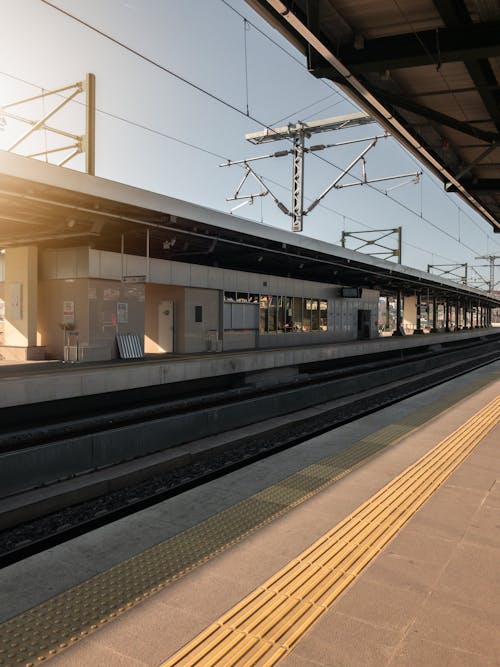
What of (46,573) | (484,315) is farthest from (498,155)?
(484,315)

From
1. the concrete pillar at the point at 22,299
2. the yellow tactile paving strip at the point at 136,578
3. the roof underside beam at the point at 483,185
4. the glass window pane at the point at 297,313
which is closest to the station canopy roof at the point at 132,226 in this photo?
the concrete pillar at the point at 22,299

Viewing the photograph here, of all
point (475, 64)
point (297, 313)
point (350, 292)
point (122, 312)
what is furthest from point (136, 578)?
point (350, 292)

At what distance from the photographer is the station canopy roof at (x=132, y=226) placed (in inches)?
352

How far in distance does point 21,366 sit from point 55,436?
10.6ft

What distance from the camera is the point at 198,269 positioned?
686 inches

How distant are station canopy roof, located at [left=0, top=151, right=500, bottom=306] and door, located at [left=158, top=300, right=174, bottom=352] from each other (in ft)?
6.47

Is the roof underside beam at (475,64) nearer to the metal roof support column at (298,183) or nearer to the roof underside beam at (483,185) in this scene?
the roof underside beam at (483,185)

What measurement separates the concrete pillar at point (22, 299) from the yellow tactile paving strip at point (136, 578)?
1045cm

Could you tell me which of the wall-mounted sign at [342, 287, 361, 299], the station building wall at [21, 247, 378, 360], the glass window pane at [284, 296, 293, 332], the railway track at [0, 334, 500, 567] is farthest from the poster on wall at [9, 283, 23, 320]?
the wall-mounted sign at [342, 287, 361, 299]

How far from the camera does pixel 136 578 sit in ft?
13.2

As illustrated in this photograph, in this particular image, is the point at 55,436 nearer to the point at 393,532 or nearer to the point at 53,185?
the point at 53,185

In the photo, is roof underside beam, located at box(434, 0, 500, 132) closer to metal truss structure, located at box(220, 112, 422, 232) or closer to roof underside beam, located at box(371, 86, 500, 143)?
roof underside beam, located at box(371, 86, 500, 143)

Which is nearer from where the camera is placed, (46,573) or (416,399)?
(46,573)

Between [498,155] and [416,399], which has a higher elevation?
[498,155]
